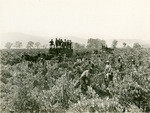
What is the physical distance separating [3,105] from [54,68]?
4.52 m

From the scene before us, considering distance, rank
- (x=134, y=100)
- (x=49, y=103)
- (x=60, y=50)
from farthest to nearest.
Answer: (x=60, y=50) → (x=134, y=100) → (x=49, y=103)

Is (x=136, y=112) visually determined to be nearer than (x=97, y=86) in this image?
Yes

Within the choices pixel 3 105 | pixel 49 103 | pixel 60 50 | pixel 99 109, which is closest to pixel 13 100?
pixel 3 105

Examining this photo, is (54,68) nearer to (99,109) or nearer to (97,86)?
(97,86)

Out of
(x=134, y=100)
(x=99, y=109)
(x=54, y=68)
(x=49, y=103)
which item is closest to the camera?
(x=99, y=109)

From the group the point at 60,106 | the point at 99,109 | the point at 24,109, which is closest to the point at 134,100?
the point at 99,109

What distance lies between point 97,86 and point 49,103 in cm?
287

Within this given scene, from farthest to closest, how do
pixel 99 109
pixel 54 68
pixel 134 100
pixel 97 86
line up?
pixel 54 68 < pixel 97 86 < pixel 134 100 < pixel 99 109

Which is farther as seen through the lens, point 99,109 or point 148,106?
point 148,106

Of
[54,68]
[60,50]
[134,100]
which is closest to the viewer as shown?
[134,100]

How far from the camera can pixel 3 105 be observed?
299 inches

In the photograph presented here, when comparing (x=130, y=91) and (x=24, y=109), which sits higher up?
(x=130, y=91)

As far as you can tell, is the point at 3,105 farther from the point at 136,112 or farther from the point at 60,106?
the point at 136,112

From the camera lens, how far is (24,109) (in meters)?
7.26
